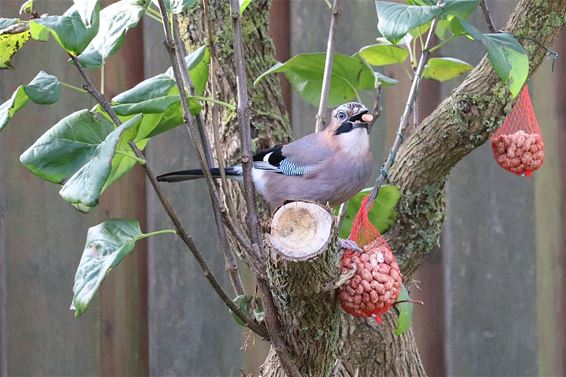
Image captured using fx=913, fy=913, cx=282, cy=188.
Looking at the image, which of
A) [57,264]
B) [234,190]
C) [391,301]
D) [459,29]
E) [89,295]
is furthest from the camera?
[57,264]

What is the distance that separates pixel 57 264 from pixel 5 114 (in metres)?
0.98

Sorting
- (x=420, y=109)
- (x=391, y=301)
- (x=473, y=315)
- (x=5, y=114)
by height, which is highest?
(x=5, y=114)

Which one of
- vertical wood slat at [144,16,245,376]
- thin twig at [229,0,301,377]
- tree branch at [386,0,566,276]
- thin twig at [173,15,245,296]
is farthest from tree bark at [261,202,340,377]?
vertical wood slat at [144,16,245,376]

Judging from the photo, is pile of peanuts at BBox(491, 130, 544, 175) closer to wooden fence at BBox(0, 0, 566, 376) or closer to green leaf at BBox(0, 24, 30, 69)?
wooden fence at BBox(0, 0, 566, 376)

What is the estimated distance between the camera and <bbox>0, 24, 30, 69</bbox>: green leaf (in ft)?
4.56

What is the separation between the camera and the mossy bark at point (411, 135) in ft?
6.02

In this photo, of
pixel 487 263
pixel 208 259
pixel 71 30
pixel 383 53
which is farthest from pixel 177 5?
pixel 487 263

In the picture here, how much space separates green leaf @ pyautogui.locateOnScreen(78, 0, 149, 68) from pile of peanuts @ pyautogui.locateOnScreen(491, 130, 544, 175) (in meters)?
0.79

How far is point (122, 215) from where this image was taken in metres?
2.31

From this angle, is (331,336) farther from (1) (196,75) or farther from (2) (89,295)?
(1) (196,75)

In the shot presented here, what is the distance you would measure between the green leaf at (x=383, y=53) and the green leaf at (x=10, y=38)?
0.76 meters

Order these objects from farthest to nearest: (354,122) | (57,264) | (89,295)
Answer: (57,264) < (354,122) < (89,295)

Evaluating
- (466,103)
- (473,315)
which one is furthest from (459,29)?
(473,315)

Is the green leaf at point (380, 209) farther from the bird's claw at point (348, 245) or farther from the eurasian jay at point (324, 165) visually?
the bird's claw at point (348, 245)
